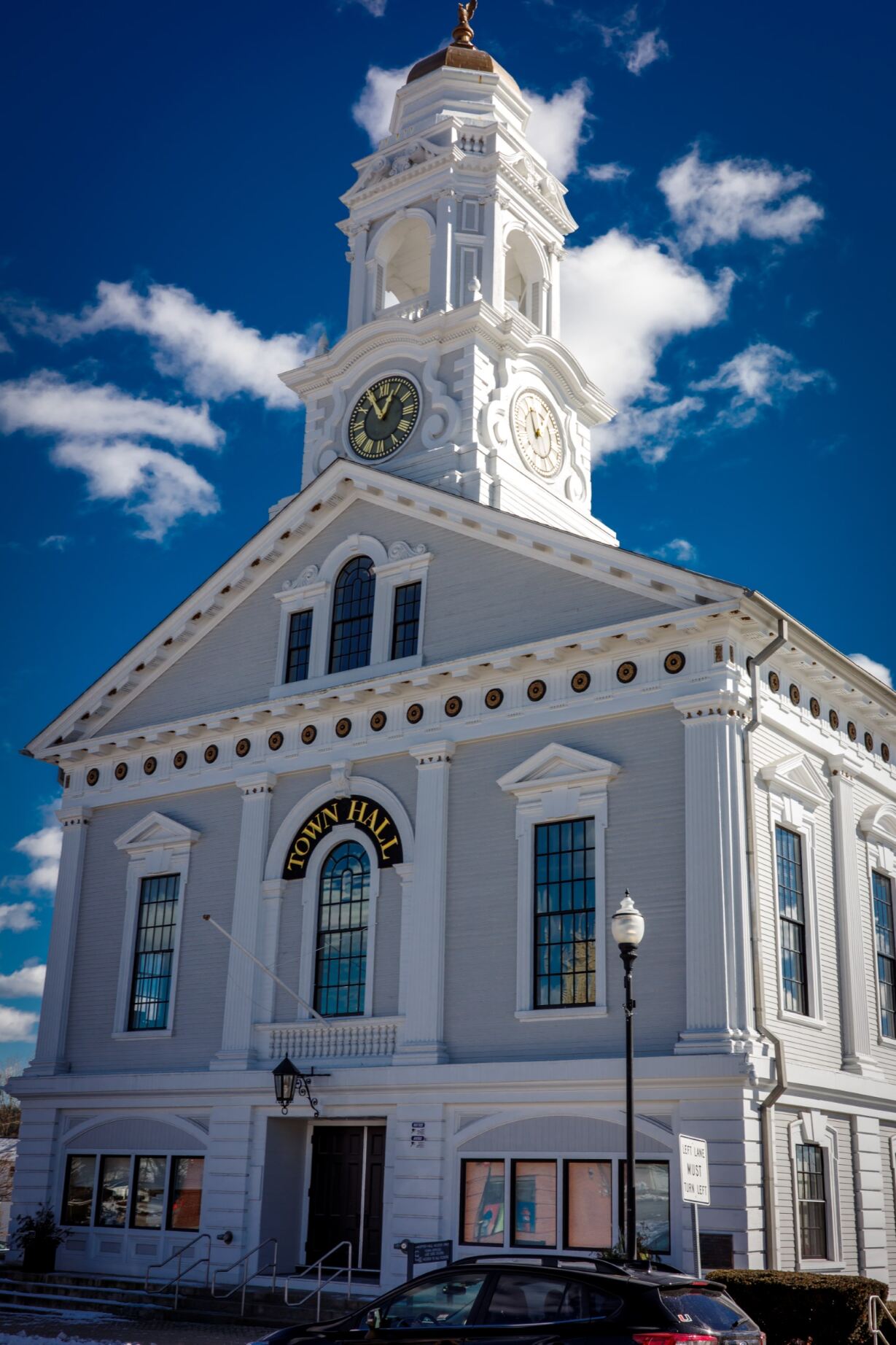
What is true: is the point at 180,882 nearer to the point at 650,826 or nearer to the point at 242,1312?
the point at 242,1312

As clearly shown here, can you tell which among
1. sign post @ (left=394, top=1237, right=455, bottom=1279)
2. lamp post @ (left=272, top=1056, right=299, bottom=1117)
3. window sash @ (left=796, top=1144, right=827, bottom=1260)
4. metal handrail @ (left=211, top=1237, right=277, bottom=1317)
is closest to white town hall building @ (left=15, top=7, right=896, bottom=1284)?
window sash @ (left=796, top=1144, right=827, bottom=1260)

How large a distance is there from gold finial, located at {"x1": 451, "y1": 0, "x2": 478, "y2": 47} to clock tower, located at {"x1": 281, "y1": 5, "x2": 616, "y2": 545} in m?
0.08

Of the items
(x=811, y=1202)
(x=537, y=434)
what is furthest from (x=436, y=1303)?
(x=537, y=434)

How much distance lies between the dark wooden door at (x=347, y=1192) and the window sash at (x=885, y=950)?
9409mm

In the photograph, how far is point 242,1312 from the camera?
2353 cm

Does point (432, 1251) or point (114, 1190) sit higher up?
point (114, 1190)

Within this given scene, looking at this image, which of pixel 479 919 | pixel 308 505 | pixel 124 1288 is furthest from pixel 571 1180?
pixel 308 505

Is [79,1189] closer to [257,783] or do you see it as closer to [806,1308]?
[257,783]

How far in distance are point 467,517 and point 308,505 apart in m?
4.39

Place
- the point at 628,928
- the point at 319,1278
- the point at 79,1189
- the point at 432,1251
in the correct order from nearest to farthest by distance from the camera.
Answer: the point at 628,928 → the point at 432,1251 → the point at 319,1278 → the point at 79,1189

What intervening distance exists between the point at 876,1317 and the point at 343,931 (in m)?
11.7

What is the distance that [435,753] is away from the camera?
2619 centimetres

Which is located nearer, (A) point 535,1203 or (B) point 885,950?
(A) point 535,1203

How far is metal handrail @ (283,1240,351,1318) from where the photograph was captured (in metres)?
22.9
